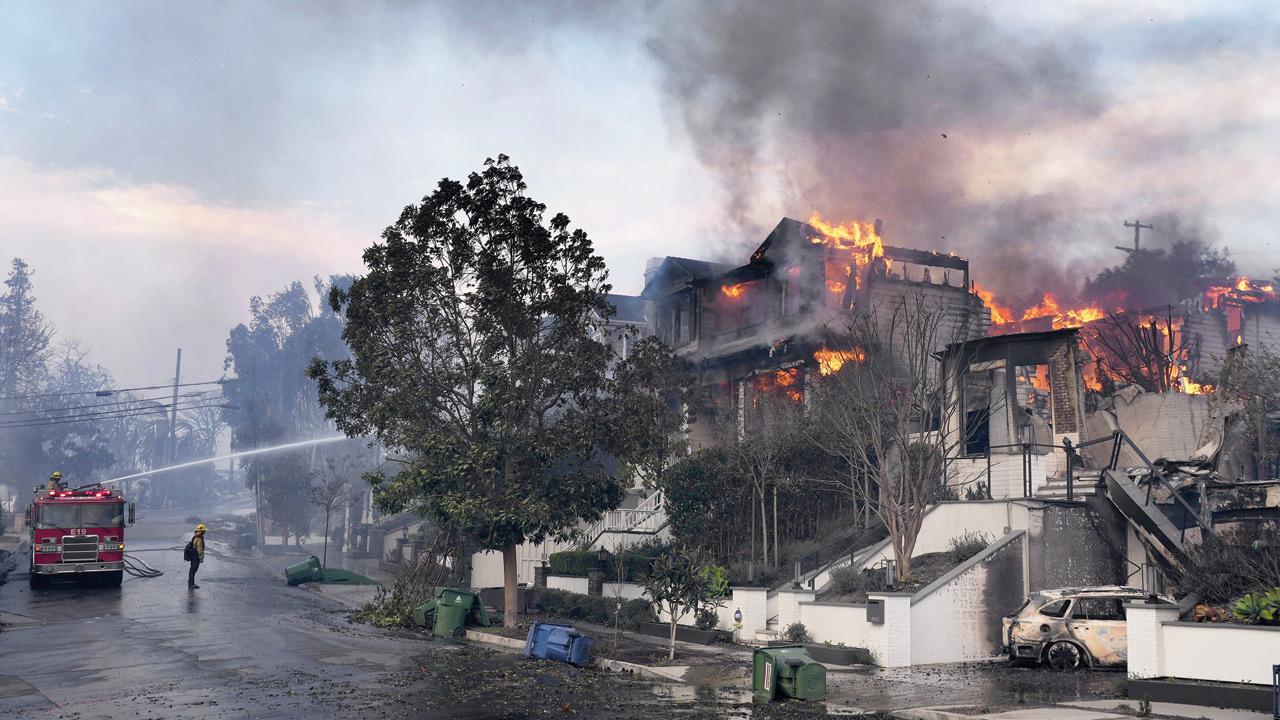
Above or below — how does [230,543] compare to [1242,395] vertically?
below

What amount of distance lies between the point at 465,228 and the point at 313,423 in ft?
331

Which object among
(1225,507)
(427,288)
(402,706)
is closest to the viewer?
(402,706)

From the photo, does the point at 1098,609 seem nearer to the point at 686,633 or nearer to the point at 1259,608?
the point at 1259,608

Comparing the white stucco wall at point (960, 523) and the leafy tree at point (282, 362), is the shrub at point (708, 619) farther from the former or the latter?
the leafy tree at point (282, 362)

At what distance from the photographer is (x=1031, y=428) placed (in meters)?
29.9

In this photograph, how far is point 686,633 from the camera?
81.0ft

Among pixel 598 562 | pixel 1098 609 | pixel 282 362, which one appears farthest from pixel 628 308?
pixel 282 362

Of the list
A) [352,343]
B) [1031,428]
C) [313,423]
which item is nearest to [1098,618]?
[1031,428]

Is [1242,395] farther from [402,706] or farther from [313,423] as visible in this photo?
[313,423]

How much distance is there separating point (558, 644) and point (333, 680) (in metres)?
4.70

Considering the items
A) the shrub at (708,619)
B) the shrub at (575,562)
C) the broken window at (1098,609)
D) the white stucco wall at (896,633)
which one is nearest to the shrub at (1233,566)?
the broken window at (1098,609)

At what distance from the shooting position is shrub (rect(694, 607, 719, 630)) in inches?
968

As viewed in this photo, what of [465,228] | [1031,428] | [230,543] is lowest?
[230,543]

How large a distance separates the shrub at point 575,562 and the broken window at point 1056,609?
14485 mm
